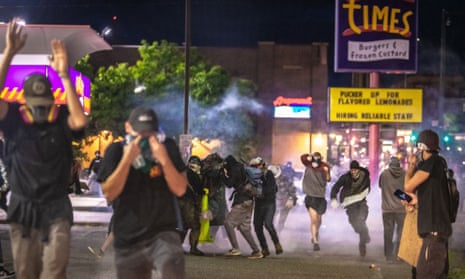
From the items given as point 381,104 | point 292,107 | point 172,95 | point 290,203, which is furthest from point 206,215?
point 292,107

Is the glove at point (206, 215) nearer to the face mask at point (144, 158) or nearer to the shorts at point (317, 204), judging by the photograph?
the shorts at point (317, 204)

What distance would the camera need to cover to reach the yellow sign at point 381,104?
17734 mm

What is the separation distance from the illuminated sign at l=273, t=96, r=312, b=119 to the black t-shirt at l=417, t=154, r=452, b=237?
43035 mm

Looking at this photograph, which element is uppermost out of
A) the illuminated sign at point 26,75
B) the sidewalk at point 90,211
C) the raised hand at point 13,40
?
the illuminated sign at point 26,75

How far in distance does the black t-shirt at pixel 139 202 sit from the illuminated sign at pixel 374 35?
13319 millimetres

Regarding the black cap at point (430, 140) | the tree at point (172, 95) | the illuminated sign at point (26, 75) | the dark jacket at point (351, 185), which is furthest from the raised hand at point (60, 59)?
the tree at point (172, 95)

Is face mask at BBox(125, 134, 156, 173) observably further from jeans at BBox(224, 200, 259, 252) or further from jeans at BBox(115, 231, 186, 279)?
jeans at BBox(224, 200, 259, 252)

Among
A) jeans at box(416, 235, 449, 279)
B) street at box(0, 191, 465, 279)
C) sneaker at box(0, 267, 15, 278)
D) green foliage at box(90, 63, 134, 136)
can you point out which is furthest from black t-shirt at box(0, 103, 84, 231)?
green foliage at box(90, 63, 134, 136)

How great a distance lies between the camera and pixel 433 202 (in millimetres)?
7074

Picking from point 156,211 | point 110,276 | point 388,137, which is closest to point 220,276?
point 110,276

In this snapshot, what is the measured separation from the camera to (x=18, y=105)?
5.10m

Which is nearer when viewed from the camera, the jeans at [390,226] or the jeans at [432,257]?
the jeans at [432,257]

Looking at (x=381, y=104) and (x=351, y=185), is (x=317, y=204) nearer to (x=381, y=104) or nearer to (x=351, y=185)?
(x=351, y=185)

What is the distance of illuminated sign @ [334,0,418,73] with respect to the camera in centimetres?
1777
